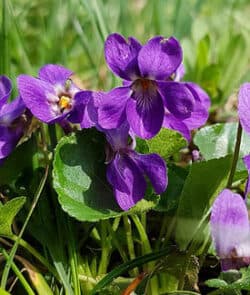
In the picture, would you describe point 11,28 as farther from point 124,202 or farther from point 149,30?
point 124,202

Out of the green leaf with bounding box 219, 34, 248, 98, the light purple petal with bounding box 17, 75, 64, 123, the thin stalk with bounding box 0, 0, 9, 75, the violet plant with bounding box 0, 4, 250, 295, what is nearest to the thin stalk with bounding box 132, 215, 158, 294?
the violet plant with bounding box 0, 4, 250, 295

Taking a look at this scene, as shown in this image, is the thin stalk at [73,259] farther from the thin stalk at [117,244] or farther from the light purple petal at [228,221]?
the light purple petal at [228,221]

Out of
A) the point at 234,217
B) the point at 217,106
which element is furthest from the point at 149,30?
the point at 234,217

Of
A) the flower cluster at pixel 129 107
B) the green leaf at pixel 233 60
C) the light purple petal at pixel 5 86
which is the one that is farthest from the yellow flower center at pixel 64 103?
the green leaf at pixel 233 60

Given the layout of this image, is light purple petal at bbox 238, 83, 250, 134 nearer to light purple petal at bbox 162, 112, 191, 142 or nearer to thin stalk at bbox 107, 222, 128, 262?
light purple petal at bbox 162, 112, 191, 142

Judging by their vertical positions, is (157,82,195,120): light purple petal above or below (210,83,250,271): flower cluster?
above

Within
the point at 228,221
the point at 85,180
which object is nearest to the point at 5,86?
the point at 85,180

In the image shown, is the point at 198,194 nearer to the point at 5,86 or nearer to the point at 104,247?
the point at 104,247
